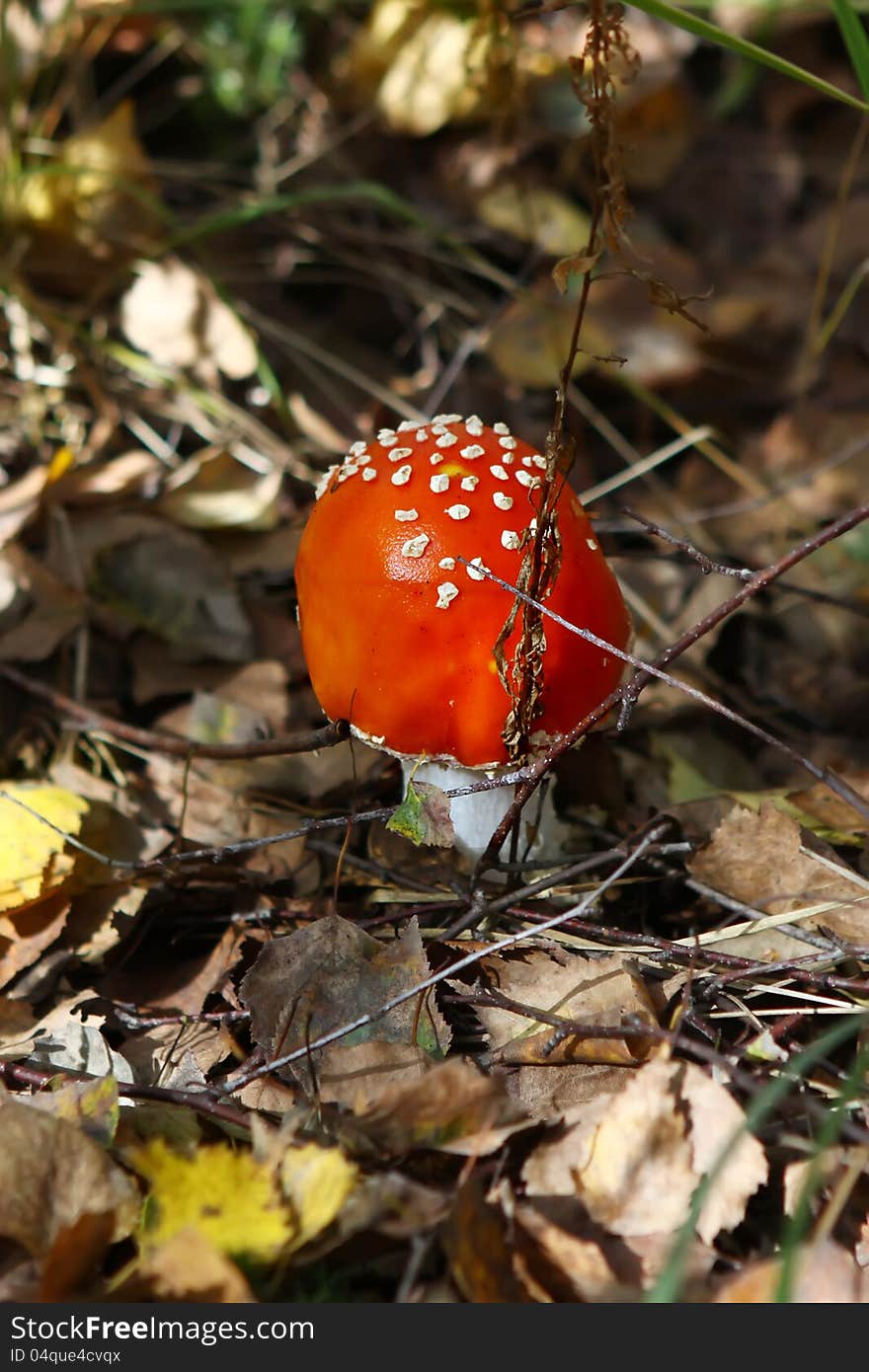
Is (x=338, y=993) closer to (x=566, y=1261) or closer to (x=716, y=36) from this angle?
(x=566, y=1261)

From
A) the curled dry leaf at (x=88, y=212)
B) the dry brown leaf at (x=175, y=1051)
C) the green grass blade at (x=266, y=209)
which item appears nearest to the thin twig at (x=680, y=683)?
the dry brown leaf at (x=175, y=1051)

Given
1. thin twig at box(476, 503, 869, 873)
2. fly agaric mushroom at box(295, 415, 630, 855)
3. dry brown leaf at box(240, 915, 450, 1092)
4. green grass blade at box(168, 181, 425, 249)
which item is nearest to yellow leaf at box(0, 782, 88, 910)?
dry brown leaf at box(240, 915, 450, 1092)

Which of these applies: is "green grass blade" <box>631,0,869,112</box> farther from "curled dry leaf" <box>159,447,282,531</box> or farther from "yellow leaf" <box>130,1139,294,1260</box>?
"yellow leaf" <box>130,1139,294,1260</box>

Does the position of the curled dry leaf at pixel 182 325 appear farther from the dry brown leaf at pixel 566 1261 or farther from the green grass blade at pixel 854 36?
the dry brown leaf at pixel 566 1261

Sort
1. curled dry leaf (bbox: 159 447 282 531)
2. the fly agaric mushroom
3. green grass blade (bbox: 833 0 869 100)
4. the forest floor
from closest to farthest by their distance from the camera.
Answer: the forest floor, the fly agaric mushroom, green grass blade (bbox: 833 0 869 100), curled dry leaf (bbox: 159 447 282 531)

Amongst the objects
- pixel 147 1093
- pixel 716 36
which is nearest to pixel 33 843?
pixel 147 1093
